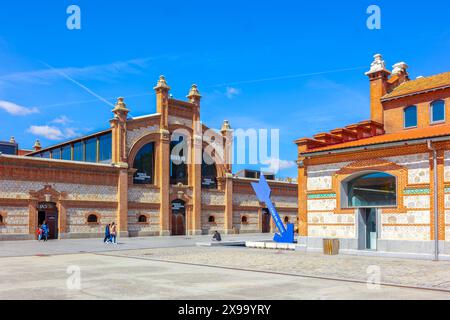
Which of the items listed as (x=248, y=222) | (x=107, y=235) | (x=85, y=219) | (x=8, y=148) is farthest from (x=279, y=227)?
(x=8, y=148)

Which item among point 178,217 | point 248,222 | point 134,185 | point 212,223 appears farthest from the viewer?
point 248,222

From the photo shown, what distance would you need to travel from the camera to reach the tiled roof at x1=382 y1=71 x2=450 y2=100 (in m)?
26.7

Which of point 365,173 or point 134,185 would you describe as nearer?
point 365,173

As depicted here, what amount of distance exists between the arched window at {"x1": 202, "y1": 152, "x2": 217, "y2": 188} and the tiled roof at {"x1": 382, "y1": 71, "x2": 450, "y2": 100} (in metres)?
21.8

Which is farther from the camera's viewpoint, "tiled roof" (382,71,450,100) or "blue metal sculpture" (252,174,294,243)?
"blue metal sculpture" (252,174,294,243)

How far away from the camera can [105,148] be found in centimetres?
4172

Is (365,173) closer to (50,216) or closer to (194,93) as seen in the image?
(50,216)

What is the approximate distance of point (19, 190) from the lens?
33.9m

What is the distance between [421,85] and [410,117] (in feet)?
6.94

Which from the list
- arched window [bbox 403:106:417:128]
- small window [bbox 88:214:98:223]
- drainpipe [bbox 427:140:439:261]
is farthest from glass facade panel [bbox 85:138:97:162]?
drainpipe [bbox 427:140:439:261]

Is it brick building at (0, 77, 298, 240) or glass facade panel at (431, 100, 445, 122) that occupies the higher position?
glass facade panel at (431, 100, 445, 122)

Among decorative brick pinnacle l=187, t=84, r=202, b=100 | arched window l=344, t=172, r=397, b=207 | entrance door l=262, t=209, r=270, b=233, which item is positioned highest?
decorative brick pinnacle l=187, t=84, r=202, b=100

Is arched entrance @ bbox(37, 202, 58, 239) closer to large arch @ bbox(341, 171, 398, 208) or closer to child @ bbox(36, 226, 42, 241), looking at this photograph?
child @ bbox(36, 226, 42, 241)
